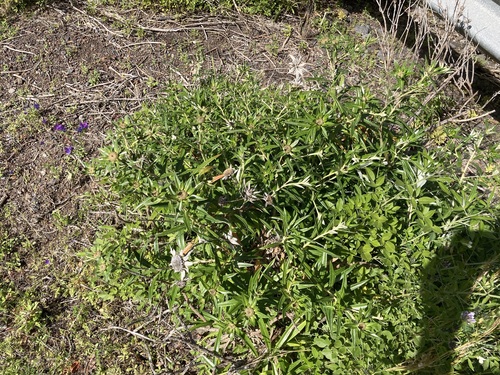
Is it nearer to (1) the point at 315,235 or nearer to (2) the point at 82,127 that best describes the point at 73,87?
(2) the point at 82,127

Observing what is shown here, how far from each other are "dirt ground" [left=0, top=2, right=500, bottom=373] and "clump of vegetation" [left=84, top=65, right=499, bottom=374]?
104 centimetres

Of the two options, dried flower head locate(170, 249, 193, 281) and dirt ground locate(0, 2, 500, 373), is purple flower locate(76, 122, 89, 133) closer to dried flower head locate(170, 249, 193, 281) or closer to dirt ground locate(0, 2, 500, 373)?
dirt ground locate(0, 2, 500, 373)

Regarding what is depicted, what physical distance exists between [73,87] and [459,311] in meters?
3.40

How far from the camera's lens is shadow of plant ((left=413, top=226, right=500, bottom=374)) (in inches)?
71.9

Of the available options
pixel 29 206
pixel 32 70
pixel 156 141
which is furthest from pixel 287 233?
pixel 32 70

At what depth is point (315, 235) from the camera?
6.21 ft

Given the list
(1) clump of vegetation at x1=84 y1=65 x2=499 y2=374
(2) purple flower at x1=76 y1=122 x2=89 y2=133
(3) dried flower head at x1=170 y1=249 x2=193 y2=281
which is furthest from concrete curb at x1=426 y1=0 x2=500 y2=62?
(2) purple flower at x1=76 y1=122 x2=89 y2=133

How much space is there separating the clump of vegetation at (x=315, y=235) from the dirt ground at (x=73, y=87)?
1.04 meters

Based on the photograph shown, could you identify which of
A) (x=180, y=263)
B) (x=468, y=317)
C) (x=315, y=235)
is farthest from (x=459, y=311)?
(x=180, y=263)

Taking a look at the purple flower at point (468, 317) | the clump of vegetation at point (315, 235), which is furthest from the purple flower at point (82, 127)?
the purple flower at point (468, 317)

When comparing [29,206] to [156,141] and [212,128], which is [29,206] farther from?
[212,128]

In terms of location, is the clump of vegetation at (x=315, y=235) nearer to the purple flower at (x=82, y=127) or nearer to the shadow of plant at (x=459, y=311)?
the shadow of plant at (x=459, y=311)

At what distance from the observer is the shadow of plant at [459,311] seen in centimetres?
183

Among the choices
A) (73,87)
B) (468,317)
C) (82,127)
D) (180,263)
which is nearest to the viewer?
(180,263)
